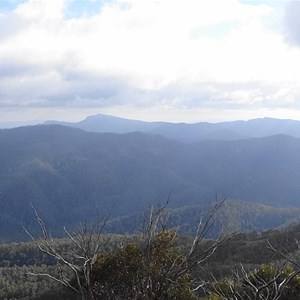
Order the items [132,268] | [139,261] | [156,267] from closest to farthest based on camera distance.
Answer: [156,267]
[139,261]
[132,268]

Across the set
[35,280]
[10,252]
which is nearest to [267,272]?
[35,280]

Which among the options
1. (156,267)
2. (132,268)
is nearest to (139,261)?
(132,268)

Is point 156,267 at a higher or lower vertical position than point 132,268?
higher

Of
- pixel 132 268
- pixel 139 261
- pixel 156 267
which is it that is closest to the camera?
pixel 156 267

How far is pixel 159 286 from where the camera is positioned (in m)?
7.36

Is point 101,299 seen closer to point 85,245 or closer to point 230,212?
point 85,245

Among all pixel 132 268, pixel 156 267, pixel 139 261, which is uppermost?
pixel 156 267

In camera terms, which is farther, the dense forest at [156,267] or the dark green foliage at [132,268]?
the dark green foliage at [132,268]

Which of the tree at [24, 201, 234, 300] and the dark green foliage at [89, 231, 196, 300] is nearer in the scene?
the tree at [24, 201, 234, 300]

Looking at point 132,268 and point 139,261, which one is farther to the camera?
point 132,268

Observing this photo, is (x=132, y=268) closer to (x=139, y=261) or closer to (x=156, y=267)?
(x=139, y=261)

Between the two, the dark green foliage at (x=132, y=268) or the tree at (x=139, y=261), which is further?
the dark green foliage at (x=132, y=268)

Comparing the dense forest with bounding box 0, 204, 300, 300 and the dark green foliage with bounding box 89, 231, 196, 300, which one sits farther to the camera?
the dark green foliage with bounding box 89, 231, 196, 300

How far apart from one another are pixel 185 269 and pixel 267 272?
11069 millimetres
